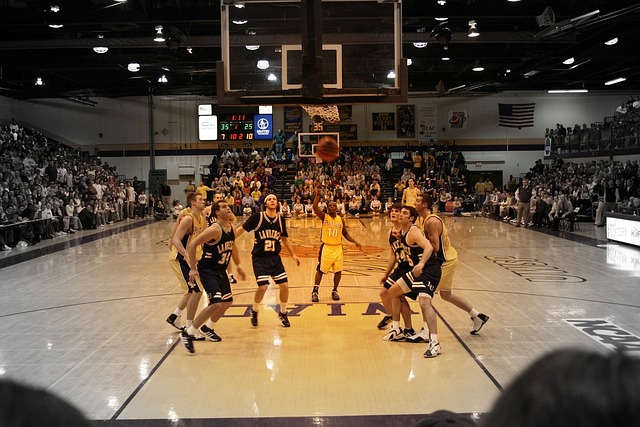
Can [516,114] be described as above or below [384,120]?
above

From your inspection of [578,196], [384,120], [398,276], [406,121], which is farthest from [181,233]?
[406,121]

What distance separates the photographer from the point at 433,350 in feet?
23.4

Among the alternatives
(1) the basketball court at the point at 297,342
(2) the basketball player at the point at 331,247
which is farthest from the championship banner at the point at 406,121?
(2) the basketball player at the point at 331,247

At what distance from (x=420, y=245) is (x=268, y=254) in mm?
2440

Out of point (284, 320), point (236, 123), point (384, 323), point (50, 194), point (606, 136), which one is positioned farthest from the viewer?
point (236, 123)

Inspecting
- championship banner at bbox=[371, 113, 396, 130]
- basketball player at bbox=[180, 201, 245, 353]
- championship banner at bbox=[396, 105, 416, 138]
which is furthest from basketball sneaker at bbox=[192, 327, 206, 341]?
championship banner at bbox=[396, 105, 416, 138]

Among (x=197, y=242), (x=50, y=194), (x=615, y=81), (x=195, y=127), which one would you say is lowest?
(x=197, y=242)

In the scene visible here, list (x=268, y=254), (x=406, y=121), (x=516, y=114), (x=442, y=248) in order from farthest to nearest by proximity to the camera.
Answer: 1. (x=516, y=114)
2. (x=406, y=121)
3. (x=268, y=254)
4. (x=442, y=248)

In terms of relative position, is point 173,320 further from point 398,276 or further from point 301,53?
point 301,53

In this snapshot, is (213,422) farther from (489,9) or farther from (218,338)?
(489,9)

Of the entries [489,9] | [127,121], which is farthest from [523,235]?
[127,121]

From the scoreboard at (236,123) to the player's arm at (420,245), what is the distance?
29.4 m

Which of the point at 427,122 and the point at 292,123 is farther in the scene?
the point at 427,122

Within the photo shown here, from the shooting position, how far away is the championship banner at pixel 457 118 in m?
38.0
